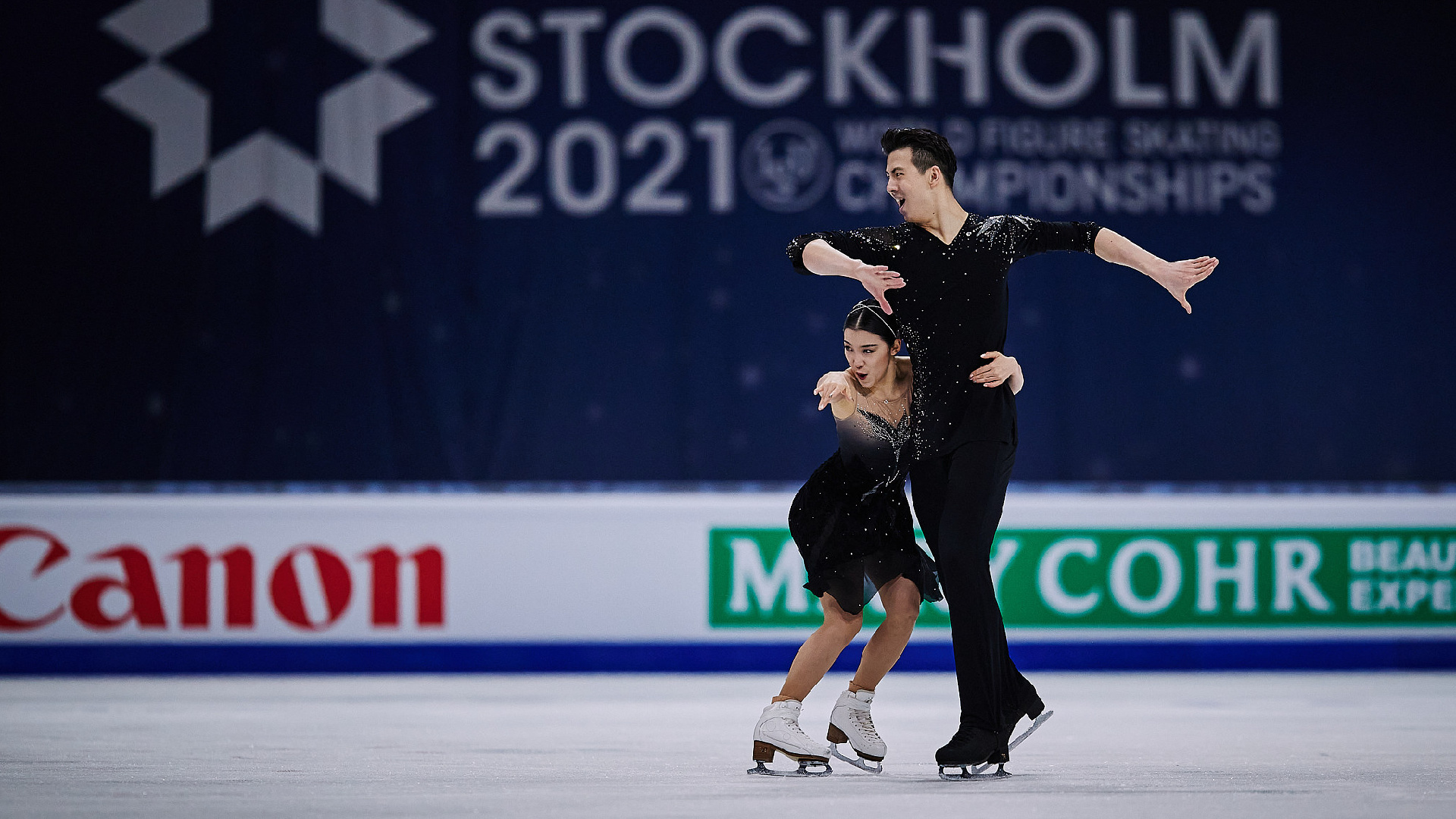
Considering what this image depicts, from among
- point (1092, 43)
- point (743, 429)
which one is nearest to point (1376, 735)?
point (743, 429)

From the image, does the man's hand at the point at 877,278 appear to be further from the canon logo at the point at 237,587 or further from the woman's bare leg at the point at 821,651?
the canon logo at the point at 237,587

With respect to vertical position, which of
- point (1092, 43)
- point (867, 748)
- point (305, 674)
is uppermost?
point (1092, 43)

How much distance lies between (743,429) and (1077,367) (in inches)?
57.6

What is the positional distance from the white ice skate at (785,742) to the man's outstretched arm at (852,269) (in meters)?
0.88

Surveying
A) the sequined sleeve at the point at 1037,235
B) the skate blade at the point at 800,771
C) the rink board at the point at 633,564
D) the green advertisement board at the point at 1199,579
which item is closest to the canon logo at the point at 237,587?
the rink board at the point at 633,564

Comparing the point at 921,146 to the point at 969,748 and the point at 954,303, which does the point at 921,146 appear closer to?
the point at 954,303

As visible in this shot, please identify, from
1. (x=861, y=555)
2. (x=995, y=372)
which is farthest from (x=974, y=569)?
(x=995, y=372)

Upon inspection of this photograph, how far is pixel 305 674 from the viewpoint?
5.80 metres

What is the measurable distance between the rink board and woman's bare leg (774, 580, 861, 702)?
2.56 metres

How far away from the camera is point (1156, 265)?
10.1ft

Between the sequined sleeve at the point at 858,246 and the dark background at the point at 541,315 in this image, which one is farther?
the dark background at the point at 541,315

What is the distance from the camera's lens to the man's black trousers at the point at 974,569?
3.07 metres

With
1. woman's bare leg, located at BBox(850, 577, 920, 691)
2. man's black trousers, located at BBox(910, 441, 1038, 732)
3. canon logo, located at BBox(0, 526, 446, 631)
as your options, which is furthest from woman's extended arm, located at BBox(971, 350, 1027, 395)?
canon logo, located at BBox(0, 526, 446, 631)

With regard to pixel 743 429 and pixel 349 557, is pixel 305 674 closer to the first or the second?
pixel 349 557
